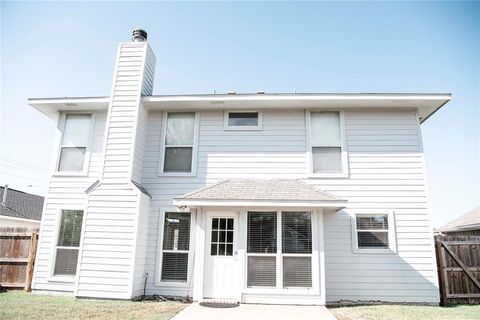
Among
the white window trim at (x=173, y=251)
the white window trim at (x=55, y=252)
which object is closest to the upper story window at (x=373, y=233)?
the white window trim at (x=173, y=251)

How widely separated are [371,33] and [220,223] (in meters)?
7.12

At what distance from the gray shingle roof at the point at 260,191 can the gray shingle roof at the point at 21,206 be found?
52.3ft

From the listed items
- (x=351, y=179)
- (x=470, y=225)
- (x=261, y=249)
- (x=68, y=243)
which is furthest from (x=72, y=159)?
(x=470, y=225)

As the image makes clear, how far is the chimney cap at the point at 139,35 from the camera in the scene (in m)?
8.80

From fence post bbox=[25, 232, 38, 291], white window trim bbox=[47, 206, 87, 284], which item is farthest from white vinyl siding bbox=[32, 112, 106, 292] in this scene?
fence post bbox=[25, 232, 38, 291]

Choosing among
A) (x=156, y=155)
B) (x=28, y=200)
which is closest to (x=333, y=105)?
(x=156, y=155)

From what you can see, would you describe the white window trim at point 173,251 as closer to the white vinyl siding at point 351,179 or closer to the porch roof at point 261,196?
the white vinyl siding at point 351,179

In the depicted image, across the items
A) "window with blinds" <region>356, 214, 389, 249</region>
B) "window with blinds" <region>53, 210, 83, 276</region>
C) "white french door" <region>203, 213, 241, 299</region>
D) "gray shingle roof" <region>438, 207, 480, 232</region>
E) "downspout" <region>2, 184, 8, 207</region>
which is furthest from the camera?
"downspout" <region>2, 184, 8, 207</region>

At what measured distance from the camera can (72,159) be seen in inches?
336

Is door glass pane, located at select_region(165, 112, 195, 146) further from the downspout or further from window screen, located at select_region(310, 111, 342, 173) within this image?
the downspout

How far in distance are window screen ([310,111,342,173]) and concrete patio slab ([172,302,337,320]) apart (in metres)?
3.60

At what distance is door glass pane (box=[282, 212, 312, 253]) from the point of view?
691 cm

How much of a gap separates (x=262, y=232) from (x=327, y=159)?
112 inches

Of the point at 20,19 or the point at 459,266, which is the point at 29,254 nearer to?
the point at 20,19
